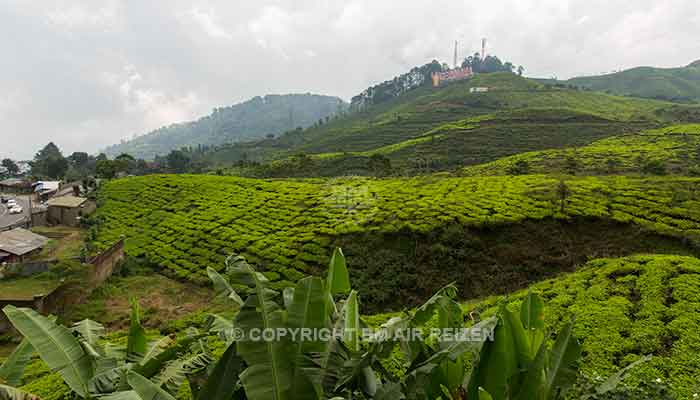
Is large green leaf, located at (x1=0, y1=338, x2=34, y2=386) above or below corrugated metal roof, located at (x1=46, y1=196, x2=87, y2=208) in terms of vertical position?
above

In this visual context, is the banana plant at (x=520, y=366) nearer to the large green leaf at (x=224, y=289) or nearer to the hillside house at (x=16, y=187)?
the large green leaf at (x=224, y=289)

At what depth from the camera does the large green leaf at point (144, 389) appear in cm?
224

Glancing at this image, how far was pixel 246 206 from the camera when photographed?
2264cm

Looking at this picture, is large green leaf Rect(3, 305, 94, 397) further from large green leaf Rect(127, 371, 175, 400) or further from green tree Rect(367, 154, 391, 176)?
green tree Rect(367, 154, 391, 176)

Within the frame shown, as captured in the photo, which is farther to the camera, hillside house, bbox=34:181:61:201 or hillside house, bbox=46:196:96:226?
hillside house, bbox=34:181:61:201

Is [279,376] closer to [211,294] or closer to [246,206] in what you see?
[211,294]

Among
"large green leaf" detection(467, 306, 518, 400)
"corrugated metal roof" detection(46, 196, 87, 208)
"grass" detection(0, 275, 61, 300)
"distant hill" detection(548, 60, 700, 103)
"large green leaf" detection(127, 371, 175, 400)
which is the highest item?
"distant hill" detection(548, 60, 700, 103)

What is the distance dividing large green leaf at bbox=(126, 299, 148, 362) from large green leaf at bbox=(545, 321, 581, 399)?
330 centimetres

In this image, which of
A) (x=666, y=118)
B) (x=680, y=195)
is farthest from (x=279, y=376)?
(x=666, y=118)

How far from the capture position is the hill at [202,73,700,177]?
140 ft

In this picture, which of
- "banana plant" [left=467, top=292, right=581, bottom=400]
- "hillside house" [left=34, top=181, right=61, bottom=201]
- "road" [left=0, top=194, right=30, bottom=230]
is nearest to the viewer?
"banana plant" [left=467, top=292, right=581, bottom=400]

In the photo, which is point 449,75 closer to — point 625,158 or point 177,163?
point 177,163

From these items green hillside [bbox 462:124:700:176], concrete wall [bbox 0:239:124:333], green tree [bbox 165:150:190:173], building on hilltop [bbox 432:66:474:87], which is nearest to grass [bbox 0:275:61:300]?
concrete wall [bbox 0:239:124:333]

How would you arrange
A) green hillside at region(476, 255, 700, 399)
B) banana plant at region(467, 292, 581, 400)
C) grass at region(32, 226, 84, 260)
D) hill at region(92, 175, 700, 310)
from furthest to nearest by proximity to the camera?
1. grass at region(32, 226, 84, 260)
2. hill at region(92, 175, 700, 310)
3. green hillside at region(476, 255, 700, 399)
4. banana plant at region(467, 292, 581, 400)
